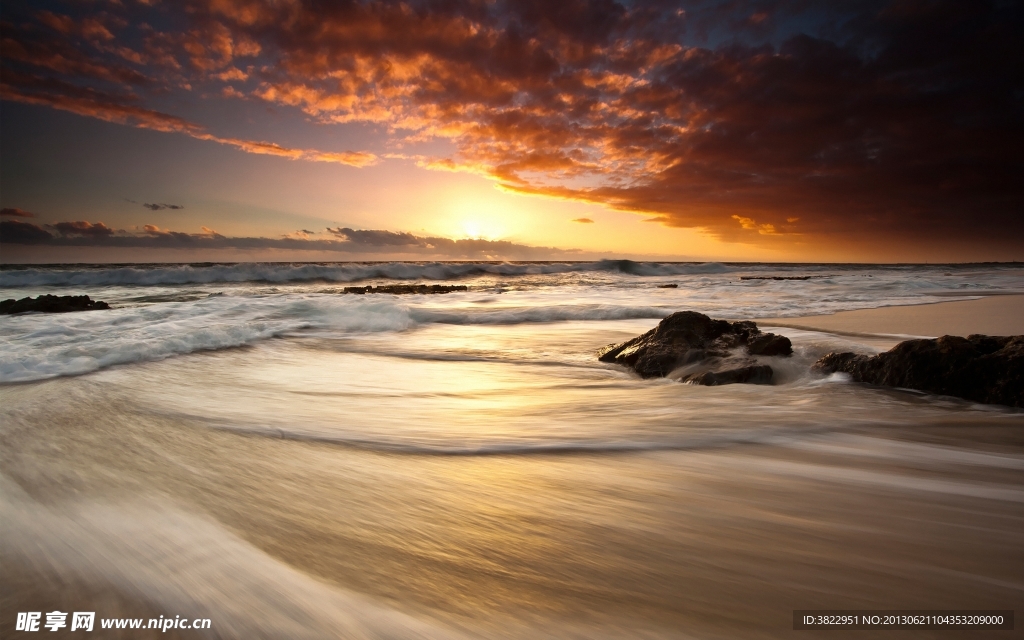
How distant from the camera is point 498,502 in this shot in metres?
1.98

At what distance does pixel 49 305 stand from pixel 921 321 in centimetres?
1782

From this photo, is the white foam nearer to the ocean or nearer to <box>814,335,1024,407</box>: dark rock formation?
the ocean

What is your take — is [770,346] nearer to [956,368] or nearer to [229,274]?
[956,368]

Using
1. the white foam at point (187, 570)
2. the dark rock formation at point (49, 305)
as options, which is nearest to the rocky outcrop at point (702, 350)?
the white foam at point (187, 570)

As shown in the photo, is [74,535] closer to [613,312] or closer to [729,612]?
[729,612]

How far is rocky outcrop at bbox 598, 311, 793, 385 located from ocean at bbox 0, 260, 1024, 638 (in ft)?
0.72

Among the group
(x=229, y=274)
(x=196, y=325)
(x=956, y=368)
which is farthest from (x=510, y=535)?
(x=229, y=274)

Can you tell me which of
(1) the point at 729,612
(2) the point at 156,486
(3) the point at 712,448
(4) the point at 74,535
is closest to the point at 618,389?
(3) the point at 712,448

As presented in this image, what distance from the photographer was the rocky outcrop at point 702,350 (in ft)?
13.9

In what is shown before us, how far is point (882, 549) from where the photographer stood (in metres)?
1.60

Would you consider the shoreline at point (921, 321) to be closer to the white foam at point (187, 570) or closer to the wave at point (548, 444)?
the wave at point (548, 444)

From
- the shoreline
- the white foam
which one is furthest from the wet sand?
the shoreline

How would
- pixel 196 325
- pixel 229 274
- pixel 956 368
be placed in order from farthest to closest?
pixel 229 274 < pixel 196 325 < pixel 956 368

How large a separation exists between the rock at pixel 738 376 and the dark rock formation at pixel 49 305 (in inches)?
536
